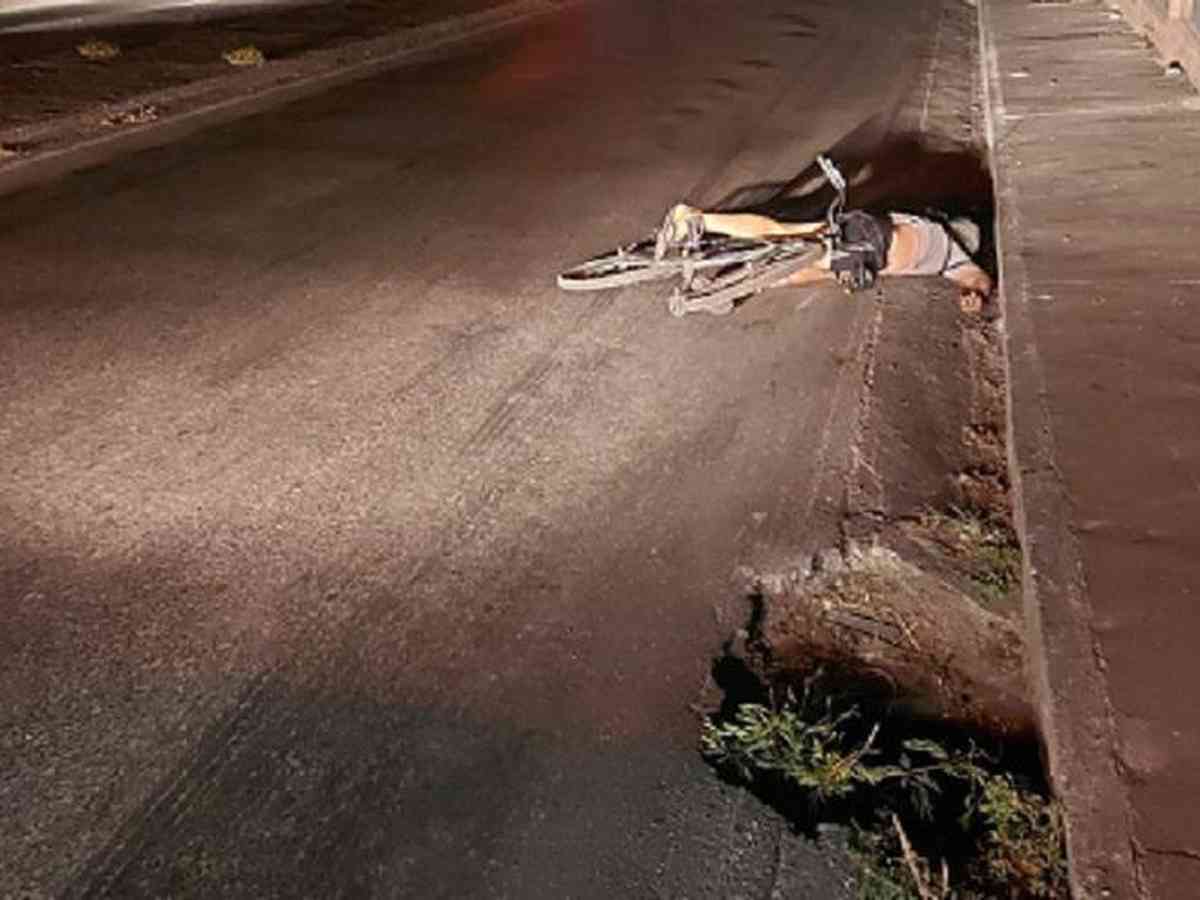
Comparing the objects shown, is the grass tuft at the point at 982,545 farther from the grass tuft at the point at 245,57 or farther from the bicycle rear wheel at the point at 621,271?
the grass tuft at the point at 245,57

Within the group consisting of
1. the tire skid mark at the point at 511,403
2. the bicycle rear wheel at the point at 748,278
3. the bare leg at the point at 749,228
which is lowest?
the tire skid mark at the point at 511,403

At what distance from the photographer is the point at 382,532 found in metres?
4.71

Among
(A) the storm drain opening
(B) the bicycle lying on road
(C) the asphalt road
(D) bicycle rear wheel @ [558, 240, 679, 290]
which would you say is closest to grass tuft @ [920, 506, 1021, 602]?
(A) the storm drain opening

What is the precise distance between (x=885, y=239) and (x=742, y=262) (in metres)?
0.81

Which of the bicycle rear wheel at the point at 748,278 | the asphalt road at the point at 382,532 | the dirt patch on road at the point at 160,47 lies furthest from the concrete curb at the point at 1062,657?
the dirt patch on road at the point at 160,47

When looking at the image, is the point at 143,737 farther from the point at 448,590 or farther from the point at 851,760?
the point at 851,760

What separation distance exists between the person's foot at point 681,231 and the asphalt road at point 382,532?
45 cm

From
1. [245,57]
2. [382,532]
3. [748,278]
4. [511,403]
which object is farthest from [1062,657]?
[245,57]

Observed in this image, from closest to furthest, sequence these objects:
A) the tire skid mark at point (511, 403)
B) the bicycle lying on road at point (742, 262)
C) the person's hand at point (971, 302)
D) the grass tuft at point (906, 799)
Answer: the grass tuft at point (906, 799) → the tire skid mark at point (511, 403) → the bicycle lying on road at point (742, 262) → the person's hand at point (971, 302)

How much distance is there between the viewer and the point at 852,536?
464cm

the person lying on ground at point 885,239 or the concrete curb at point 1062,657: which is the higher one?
the person lying on ground at point 885,239

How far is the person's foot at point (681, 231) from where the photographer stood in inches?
252

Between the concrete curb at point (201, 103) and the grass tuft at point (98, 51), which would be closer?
the concrete curb at point (201, 103)

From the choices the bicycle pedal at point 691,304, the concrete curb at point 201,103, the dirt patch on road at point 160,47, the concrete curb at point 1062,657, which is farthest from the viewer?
the dirt patch on road at point 160,47
